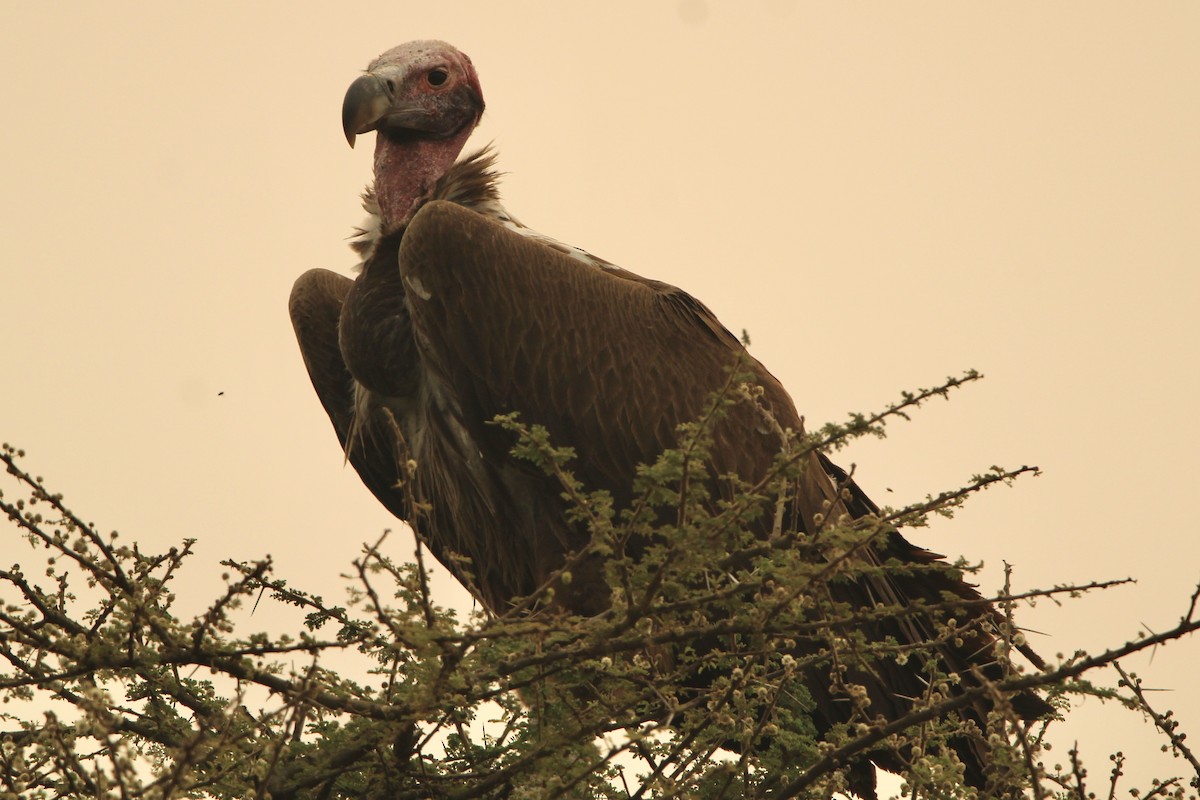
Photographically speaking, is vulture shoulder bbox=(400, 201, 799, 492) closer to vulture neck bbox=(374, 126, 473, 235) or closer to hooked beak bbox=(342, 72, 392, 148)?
vulture neck bbox=(374, 126, 473, 235)

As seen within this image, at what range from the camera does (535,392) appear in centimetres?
591

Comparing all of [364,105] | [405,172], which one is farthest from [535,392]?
[364,105]

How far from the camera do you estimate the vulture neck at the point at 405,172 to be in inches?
266

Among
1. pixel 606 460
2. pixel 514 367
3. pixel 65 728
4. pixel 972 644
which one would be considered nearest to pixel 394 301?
pixel 514 367

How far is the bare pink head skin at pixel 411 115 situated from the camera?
22.2 ft

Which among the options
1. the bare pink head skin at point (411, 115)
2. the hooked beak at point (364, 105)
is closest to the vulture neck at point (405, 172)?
the bare pink head skin at point (411, 115)

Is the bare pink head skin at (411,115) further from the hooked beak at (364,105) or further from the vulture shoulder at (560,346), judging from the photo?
the vulture shoulder at (560,346)

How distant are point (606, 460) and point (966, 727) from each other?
2044mm

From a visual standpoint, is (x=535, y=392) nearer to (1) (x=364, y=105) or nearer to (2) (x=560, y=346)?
(2) (x=560, y=346)

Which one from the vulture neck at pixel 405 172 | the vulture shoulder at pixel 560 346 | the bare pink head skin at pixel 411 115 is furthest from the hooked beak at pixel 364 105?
the vulture shoulder at pixel 560 346

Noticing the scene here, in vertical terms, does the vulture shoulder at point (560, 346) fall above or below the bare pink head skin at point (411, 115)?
below

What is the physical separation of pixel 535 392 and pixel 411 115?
173cm

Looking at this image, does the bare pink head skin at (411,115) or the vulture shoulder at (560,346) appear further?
the bare pink head skin at (411,115)

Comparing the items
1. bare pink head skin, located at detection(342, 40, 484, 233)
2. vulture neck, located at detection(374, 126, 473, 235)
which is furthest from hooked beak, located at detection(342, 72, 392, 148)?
vulture neck, located at detection(374, 126, 473, 235)
